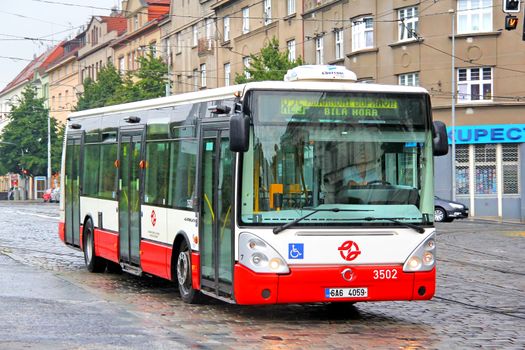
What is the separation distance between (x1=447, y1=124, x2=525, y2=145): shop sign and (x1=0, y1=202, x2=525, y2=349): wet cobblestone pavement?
28163 mm

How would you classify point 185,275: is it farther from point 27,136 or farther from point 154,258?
point 27,136

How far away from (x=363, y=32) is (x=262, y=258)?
3894 centimetres

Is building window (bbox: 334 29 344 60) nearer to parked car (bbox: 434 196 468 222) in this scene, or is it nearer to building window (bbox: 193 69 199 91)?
parked car (bbox: 434 196 468 222)

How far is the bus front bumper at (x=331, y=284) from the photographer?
11469 millimetres

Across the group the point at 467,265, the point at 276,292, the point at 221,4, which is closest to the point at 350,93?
the point at 276,292

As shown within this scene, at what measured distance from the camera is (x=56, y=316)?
477 inches

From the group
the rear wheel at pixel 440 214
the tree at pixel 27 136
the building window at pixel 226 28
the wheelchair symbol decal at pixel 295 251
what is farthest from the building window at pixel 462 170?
the tree at pixel 27 136

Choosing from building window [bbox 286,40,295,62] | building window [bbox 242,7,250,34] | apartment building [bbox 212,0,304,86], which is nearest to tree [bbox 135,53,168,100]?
apartment building [bbox 212,0,304,86]

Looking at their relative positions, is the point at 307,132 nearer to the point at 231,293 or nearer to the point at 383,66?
the point at 231,293

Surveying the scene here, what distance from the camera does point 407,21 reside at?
47.9 meters

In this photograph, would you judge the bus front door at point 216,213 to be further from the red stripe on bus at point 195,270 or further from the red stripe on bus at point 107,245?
the red stripe on bus at point 107,245

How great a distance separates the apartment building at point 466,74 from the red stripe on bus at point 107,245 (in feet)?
100

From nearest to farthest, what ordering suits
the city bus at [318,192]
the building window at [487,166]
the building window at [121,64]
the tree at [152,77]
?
the city bus at [318,192] → the building window at [487,166] → the tree at [152,77] → the building window at [121,64]

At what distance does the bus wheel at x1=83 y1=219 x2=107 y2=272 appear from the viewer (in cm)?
1839
